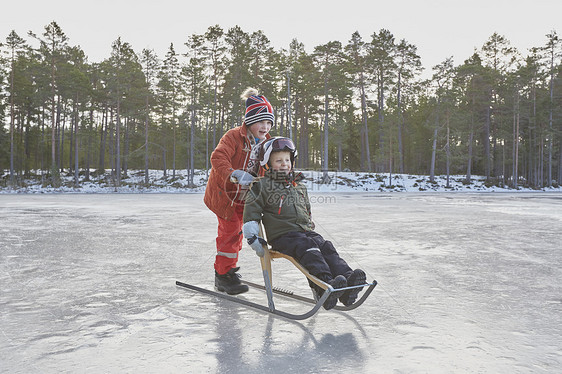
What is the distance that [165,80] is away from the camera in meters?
37.4

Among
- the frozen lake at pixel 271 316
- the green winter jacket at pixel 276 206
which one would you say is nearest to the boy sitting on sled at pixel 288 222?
the green winter jacket at pixel 276 206

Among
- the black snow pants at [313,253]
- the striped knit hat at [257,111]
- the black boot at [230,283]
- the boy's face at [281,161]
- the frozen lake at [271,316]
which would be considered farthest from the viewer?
the black boot at [230,283]

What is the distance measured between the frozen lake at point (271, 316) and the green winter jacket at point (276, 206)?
2.41 feet

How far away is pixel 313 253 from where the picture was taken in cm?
319

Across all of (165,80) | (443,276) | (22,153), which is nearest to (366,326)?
(443,276)

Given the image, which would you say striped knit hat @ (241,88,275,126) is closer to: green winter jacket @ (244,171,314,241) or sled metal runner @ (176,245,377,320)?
green winter jacket @ (244,171,314,241)

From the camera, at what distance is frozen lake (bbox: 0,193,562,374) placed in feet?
8.10

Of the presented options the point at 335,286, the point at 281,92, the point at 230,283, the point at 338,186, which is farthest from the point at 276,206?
the point at 281,92

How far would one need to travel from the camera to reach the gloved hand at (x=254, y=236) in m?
3.20

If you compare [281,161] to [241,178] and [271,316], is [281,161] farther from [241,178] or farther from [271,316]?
[271,316]

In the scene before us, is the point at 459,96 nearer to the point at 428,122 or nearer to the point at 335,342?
the point at 428,122

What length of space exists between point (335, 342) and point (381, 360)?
0.39 metres

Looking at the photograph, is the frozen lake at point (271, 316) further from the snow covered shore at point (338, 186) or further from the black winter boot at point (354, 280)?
the snow covered shore at point (338, 186)

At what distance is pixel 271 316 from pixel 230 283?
786 millimetres
